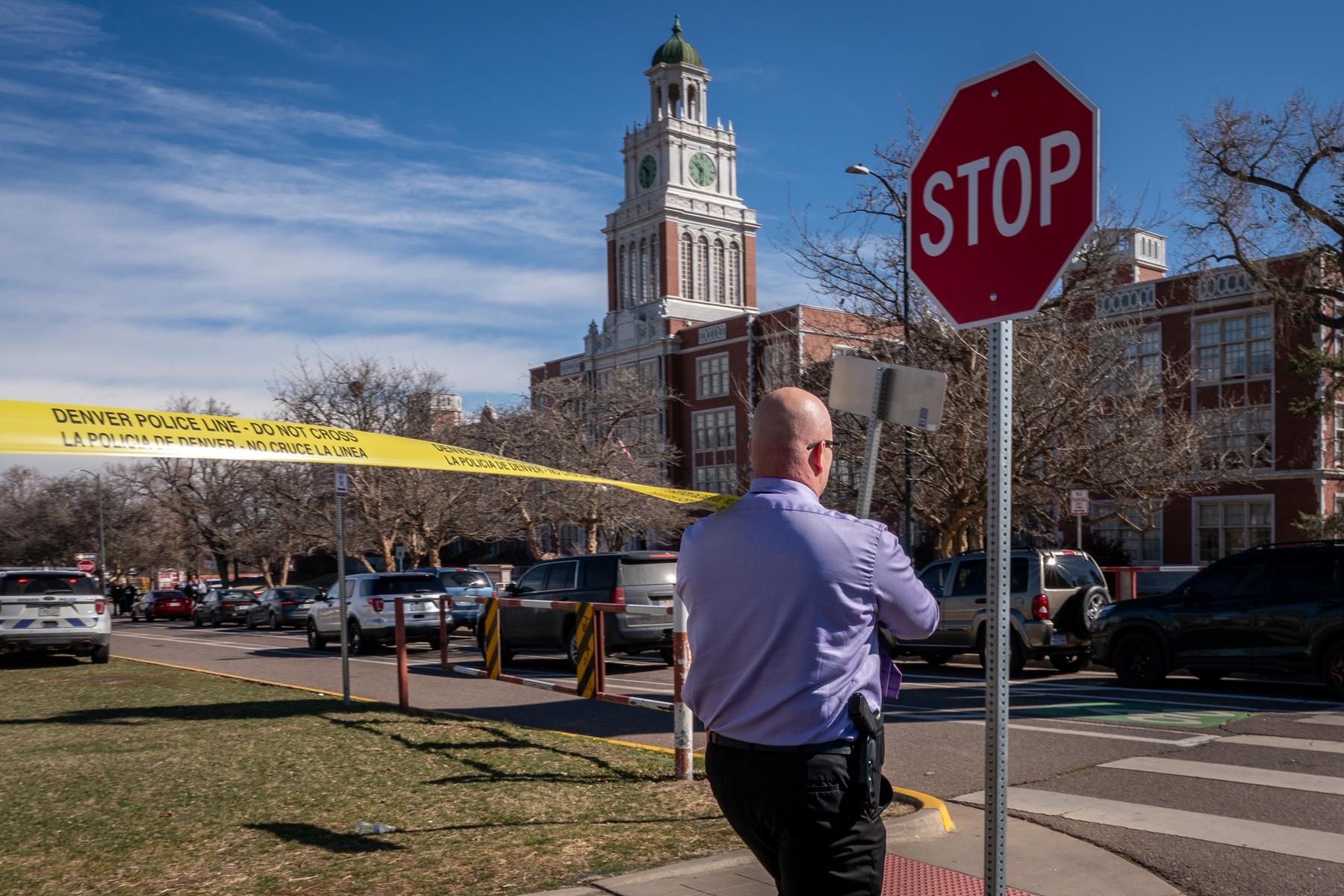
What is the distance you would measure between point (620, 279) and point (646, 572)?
243ft

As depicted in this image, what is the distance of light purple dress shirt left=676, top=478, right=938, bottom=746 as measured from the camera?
2975mm

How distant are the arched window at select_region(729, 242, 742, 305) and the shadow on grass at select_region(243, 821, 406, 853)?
84735 millimetres

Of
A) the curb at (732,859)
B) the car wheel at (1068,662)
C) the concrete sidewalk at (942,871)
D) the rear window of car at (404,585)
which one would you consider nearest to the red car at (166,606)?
the rear window of car at (404,585)

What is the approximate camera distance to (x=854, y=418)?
2330 centimetres

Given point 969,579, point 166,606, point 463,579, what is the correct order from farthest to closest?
point 166,606, point 463,579, point 969,579

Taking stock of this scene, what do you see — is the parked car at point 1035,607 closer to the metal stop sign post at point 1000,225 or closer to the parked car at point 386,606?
the parked car at point 386,606

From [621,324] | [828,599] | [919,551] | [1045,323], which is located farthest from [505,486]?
[828,599]

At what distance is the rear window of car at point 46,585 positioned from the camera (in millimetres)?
20359

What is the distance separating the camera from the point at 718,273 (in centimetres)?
8994

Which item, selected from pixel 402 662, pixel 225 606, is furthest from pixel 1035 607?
pixel 225 606

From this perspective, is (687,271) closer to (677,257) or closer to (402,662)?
(677,257)

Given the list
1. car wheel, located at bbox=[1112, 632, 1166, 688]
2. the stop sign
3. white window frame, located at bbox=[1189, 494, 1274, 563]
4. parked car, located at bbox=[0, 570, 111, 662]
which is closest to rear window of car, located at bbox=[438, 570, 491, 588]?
parked car, located at bbox=[0, 570, 111, 662]

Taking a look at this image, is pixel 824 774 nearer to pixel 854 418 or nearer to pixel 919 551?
pixel 854 418

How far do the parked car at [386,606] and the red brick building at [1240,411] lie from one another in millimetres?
21874
